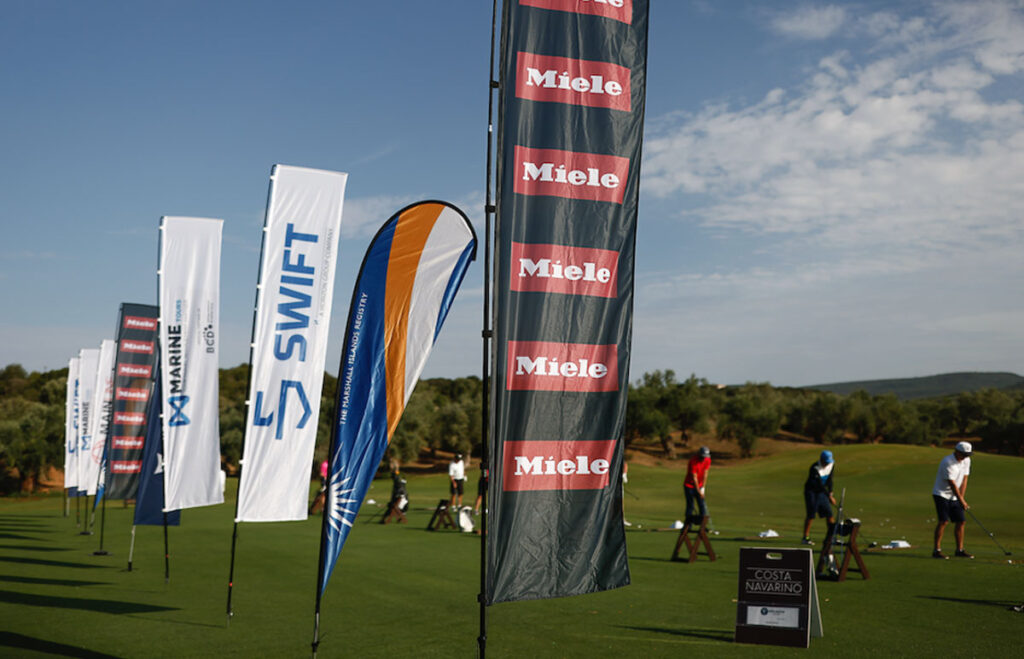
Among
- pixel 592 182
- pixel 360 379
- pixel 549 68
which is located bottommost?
pixel 360 379

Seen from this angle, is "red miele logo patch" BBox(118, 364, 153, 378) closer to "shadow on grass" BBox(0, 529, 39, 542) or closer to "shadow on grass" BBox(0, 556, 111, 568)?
"shadow on grass" BBox(0, 556, 111, 568)

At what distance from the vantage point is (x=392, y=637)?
8.88 m

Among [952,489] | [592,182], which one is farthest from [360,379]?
[952,489]

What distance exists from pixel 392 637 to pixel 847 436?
65.6 meters

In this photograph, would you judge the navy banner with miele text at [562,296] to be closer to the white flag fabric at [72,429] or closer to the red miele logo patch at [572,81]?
the red miele logo patch at [572,81]

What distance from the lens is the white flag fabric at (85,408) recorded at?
23250 millimetres

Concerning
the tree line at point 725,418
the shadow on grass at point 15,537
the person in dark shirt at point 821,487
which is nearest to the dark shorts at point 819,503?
the person in dark shirt at point 821,487

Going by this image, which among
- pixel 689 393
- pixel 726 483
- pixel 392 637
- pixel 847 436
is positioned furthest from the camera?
pixel 847 436

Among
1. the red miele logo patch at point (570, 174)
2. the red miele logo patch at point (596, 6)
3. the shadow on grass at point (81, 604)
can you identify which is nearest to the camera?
the red miele logo patch at point (570, 174)

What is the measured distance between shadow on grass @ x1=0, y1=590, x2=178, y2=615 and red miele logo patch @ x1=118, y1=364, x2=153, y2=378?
6388mm

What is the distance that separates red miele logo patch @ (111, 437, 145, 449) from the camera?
58.1 feet

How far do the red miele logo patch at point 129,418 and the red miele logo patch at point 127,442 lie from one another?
1.06ft

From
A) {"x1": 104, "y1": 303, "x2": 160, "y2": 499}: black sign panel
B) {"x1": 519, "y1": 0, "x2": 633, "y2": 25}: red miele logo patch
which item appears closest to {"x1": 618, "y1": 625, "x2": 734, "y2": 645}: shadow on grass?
{"x1": 519, "y1": 0, "x2": 633, "y2": 25}: red miele logo patch

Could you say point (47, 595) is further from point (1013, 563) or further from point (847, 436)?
point (847, 436)
